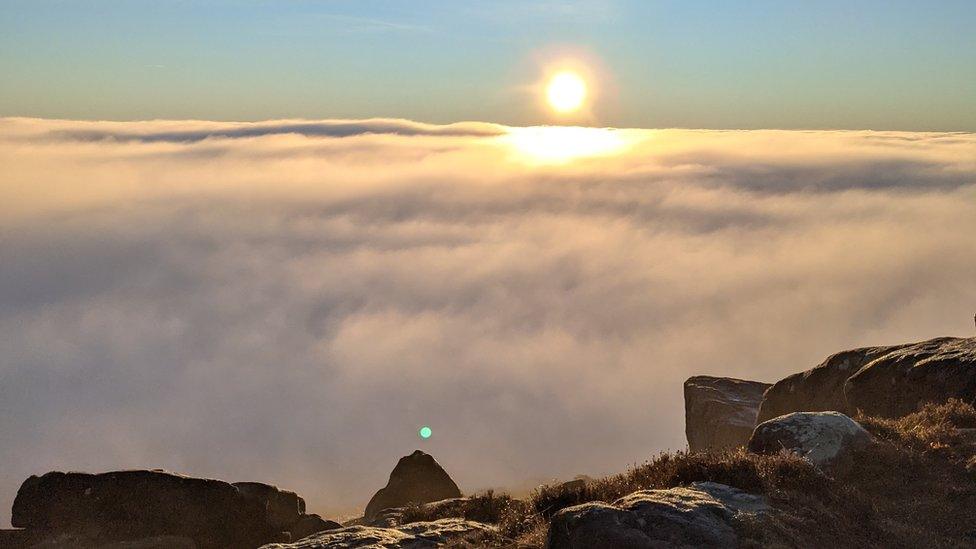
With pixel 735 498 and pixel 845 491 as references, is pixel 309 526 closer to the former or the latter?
pixel 735 498

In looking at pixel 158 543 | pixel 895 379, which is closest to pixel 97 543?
pixel 158 543

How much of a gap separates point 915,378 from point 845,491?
8003 mm

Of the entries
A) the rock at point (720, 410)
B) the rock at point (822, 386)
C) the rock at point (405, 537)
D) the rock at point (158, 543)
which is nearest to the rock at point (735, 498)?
the rock at point (405, 537)

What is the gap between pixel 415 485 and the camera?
95.0ft

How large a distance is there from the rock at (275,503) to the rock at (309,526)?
0.17 m

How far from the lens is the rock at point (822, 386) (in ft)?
76.8

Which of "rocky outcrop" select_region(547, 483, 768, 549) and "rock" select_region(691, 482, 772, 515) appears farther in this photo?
"rock" select_region(691, 482, 772, 515)

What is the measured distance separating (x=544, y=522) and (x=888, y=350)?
14119mm

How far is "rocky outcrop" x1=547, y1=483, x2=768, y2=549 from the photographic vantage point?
10.4 m

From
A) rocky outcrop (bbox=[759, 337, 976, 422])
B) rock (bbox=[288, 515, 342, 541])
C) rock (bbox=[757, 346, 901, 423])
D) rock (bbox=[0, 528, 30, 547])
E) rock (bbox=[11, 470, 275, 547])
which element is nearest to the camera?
rocky outcrop (bbox=[759, 337, 976, 422])

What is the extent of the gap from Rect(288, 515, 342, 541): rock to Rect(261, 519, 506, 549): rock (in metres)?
7.72

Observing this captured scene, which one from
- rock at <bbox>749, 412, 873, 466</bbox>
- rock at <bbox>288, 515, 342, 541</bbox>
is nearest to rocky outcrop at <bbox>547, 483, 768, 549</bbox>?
rock at <bbox>749, 412, 873, 466</bbox>

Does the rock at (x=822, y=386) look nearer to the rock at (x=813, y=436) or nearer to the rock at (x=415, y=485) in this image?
the rock at (x=813, y=436)

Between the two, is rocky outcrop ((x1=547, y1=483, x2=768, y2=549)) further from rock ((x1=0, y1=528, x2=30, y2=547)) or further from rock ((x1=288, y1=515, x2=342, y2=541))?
rock ((x1=0, y1=528, x2=30, y2=547))
